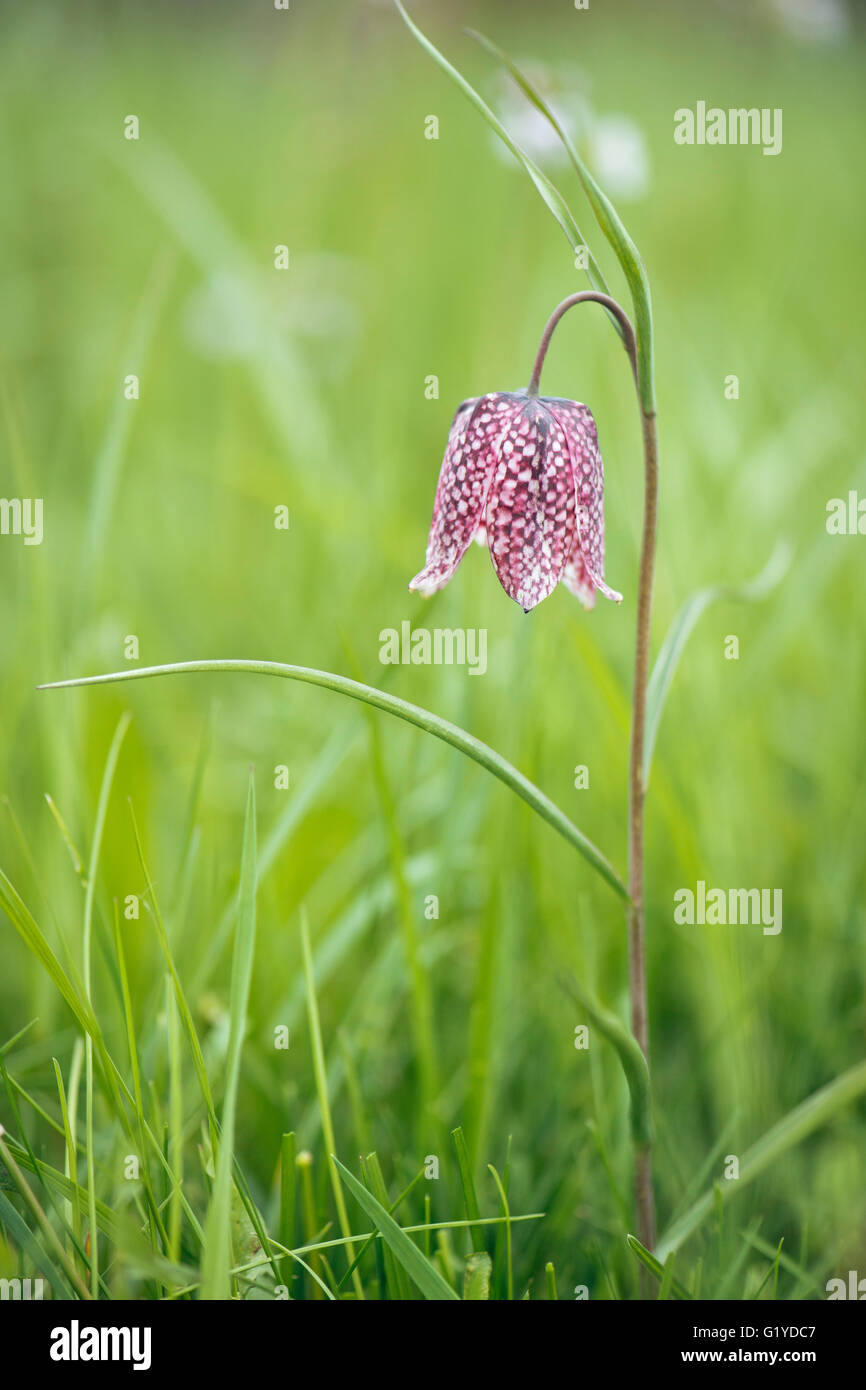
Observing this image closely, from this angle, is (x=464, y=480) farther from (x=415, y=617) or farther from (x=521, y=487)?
(x=415, y=617)

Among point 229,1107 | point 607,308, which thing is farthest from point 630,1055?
point 607,308

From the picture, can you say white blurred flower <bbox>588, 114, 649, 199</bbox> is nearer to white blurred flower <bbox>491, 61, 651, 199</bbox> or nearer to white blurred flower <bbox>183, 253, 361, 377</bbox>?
white blurred flower <bbox>491, 61, 651, 199</bbox>

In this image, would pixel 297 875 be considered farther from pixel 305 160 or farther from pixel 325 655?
pixel 305 160

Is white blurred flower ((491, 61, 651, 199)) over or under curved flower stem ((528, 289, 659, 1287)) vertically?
over

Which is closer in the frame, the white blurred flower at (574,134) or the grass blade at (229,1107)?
the grass blade at (229,1107)

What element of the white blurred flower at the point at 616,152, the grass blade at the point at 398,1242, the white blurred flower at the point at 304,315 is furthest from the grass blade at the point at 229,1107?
the white blurred flower at the point at 304,315

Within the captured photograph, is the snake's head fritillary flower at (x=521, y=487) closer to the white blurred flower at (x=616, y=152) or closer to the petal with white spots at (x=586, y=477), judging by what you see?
the petal with white spots at (x=586, y=477)

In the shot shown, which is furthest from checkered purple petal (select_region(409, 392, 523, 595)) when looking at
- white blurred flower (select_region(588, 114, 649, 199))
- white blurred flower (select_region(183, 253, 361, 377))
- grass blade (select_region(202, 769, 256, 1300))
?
white blurred flower (select_region(183, 253, 361, 377))
